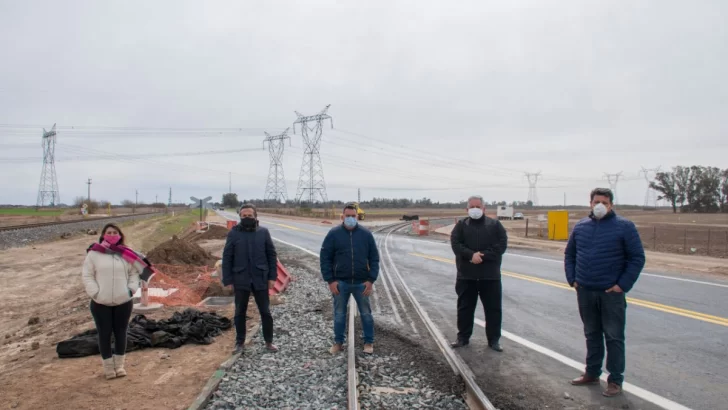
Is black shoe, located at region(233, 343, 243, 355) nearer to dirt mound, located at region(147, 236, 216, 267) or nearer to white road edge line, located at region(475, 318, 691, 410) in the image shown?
white road edge line, located at region(475, 318, 691, 410)

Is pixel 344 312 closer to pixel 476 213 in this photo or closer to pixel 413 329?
pixel 413 329

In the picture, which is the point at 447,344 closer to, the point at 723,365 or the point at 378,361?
the point at 378,361

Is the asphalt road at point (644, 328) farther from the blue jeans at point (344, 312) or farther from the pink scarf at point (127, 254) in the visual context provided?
the pink scarf at point (127, 254)

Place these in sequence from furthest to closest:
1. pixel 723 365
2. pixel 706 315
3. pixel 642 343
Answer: pixel 706 315 → pixel 642 343 → pixel 723 365

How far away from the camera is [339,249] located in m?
6.62

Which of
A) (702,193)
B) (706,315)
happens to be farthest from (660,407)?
(702,193)

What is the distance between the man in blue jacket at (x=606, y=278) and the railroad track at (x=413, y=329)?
1.29 metres

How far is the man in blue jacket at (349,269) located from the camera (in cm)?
651

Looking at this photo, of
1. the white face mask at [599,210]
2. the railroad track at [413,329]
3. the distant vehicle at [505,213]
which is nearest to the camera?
the railroad track at [413,329]

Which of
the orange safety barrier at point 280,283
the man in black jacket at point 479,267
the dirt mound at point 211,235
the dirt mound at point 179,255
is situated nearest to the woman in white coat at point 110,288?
the man in black jacket at point 479,267

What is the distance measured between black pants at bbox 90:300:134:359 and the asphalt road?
4.53 metres

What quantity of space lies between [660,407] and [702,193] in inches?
5154

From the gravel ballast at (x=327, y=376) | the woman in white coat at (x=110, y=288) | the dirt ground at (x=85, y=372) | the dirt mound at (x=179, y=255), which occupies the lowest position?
the dirt ground at (x=85, y=372)

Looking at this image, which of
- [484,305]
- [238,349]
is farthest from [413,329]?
[238,349]
